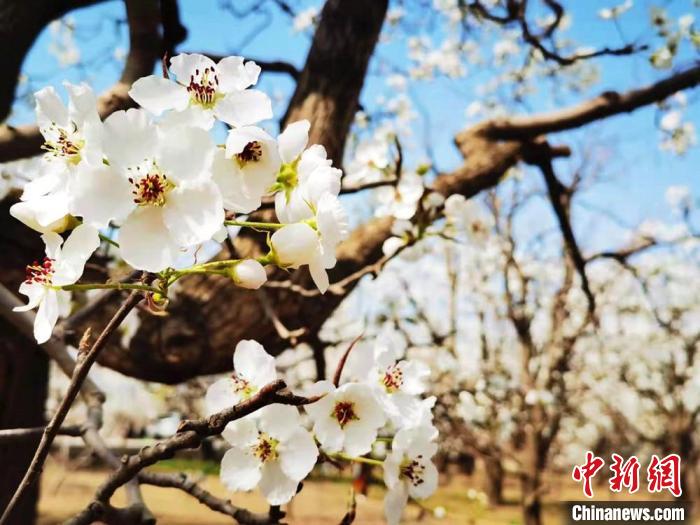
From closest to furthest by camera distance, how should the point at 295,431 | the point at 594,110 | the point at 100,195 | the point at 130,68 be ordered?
the point at 100,195
the point at 295,431
the point at 130,68
the point at 594,110

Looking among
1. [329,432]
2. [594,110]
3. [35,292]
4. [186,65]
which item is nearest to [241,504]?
[594,110]

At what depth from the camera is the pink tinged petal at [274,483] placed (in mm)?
725

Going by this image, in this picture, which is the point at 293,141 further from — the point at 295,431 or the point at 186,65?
the point at 295,431

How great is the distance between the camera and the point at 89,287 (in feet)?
1.71

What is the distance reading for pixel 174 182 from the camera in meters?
0.52

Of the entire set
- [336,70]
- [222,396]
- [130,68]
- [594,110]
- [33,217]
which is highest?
[594,110]

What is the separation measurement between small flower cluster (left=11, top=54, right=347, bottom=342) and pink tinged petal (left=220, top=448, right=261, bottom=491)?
10.5 inches

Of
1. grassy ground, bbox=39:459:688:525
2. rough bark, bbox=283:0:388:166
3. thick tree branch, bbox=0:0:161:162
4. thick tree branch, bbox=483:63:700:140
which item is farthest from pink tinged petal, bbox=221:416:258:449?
grassy ground, bbox=39:459:688:525

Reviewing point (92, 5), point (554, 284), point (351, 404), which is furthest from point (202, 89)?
point (554, 284)

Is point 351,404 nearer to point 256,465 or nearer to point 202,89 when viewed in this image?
point 256,465

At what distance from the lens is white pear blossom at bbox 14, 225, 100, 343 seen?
54cm

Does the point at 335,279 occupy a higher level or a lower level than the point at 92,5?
lower

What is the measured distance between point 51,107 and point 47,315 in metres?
0.20

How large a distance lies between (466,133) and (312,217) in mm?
2221
